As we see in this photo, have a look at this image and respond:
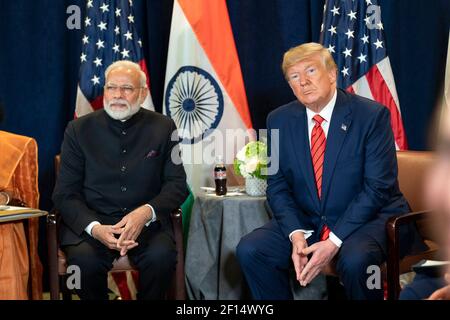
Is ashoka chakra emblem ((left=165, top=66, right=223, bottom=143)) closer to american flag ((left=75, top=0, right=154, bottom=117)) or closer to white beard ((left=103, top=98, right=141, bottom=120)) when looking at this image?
american flag ((left=75, top=0, right=154, bottom=117))

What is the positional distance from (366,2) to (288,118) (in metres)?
1.37

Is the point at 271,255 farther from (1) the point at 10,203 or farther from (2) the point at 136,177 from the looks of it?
(1) the point at 10,203

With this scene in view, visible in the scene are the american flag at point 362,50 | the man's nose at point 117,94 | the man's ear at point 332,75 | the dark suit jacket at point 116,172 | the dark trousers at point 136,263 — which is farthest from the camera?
the american flag at point 362,50

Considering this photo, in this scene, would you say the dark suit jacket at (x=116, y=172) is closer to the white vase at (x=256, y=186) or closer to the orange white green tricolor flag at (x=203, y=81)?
the white vase at (x=256, y=186)

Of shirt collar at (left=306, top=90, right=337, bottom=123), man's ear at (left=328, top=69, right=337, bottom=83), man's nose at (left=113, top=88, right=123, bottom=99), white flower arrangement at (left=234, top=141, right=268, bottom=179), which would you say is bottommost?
white flower arrangement at (left=234, top=141, right=268, bottom=179)

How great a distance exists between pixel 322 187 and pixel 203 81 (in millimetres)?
1545

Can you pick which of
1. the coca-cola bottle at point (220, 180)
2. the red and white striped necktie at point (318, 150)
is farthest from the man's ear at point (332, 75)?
the coca-cola bottle at point (220, 180)

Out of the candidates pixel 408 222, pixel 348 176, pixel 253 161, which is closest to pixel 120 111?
pixel 253 161

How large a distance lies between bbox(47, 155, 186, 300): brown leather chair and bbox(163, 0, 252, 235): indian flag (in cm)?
93

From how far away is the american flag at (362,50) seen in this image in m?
4.67

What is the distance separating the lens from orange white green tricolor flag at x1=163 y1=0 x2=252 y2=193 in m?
4.75

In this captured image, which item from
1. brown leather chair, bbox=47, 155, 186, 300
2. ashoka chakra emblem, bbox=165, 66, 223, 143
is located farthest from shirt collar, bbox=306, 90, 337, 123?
ashoka chakra emblem, bbox=165, 66, 223, 143

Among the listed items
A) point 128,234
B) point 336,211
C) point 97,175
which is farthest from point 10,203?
point 336,211
